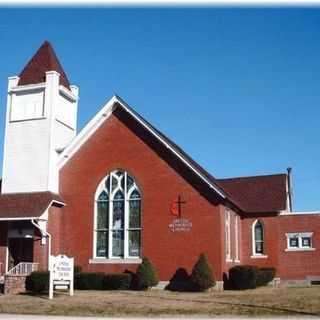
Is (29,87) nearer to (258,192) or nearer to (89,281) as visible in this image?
(89,281)

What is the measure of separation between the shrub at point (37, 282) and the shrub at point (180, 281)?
6.63m

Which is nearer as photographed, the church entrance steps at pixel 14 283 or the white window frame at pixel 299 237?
the church entrance steps at pixel 14 283

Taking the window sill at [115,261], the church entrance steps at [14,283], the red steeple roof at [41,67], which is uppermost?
the red steeple roof at [41,67]

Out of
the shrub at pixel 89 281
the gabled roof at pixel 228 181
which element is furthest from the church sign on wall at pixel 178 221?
the shrub at pixel 89 281

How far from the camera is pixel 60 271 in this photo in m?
23.6

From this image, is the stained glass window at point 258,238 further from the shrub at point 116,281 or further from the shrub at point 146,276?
the shrub at point 116,281

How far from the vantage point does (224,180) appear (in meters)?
44.1

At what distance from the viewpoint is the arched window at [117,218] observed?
31.2 meters

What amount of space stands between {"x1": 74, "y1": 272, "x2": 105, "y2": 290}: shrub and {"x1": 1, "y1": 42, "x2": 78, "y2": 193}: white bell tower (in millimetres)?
6018

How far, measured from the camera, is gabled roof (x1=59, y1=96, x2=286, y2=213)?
3050 centimetres

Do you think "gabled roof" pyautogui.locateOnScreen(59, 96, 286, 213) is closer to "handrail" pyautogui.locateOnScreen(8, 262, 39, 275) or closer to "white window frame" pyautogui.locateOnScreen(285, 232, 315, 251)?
"white window frame" pyautogui.locateOnScreen(285, 232, 315, 251)

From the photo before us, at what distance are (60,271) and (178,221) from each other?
8.45 metres

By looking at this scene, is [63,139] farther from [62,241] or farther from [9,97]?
[62,241]

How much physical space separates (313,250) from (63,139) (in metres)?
18.0
